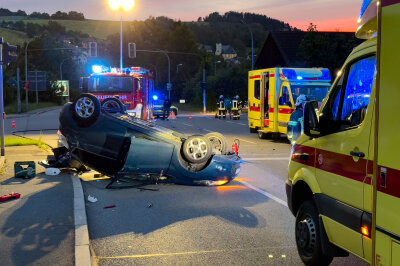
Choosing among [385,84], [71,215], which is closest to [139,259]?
[71,215]

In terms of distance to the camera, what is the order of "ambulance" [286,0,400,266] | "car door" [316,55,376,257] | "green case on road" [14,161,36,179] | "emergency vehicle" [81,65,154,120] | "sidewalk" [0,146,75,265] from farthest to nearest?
"emergency vehicle" [81,65,154,120], "green case on road" [14,161,36,179], "sidewalk" [0,146,75,265], "car door" [316,55,376,257], "ambulance" [286,0,400,266]

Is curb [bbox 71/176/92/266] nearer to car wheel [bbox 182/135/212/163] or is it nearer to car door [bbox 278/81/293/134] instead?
car wheel [bbox 182/135/212/163]

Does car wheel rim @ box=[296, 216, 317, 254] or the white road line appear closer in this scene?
car wheel rim @ box=[296, 216, 317, 254]

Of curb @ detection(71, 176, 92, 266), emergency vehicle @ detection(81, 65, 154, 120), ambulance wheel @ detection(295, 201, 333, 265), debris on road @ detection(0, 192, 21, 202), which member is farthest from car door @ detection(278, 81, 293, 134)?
ambulance wheel @ detection(295, 201, 333, 265)

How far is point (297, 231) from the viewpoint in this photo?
538 cm

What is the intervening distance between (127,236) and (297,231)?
227cm

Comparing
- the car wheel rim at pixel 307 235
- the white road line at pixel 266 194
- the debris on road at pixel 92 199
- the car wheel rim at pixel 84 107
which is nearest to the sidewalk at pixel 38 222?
the debris on road at pixel 92 199

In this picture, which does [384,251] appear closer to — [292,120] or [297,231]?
[297,231]

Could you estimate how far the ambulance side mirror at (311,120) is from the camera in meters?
4.87

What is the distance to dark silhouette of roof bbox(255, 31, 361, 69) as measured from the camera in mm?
47656

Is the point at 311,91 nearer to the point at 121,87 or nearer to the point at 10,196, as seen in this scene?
the point at 121,87

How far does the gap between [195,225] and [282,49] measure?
43191mm

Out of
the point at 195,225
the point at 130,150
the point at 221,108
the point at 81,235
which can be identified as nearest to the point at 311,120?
the point at 195,225

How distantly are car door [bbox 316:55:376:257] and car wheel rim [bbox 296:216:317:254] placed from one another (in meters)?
0.33
